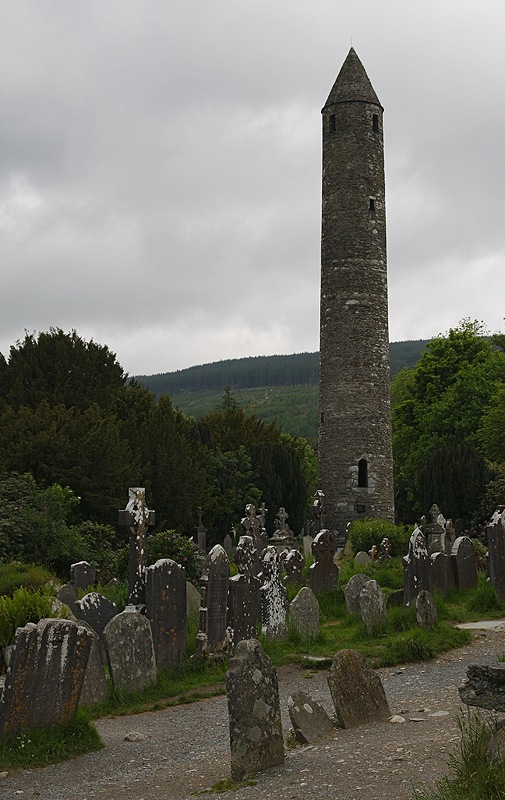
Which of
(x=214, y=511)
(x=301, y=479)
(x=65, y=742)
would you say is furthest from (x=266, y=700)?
(x=301, y=479)

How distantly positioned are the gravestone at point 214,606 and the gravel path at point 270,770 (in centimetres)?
130

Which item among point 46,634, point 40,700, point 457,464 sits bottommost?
point 40,700

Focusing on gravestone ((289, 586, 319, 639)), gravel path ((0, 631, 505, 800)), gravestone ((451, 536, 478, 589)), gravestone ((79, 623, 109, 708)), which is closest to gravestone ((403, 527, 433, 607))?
gravestone ((451, 536, 478, 589))

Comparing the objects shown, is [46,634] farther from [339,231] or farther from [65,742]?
[339,231]

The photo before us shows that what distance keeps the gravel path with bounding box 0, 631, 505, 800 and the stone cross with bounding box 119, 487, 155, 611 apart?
5.59ft

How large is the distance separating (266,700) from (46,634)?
2.00 m

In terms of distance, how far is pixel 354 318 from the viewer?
80.1 feet

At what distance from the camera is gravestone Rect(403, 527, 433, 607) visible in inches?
461

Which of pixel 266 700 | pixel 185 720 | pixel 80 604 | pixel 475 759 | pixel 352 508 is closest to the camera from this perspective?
pixel 475 759

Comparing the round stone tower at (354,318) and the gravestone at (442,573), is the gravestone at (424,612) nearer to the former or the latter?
the gravestone at (442,573)

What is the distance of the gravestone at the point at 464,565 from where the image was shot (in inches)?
523

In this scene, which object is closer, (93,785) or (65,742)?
(93,785)

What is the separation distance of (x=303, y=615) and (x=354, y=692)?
165 inches

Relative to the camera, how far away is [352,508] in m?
24.0
